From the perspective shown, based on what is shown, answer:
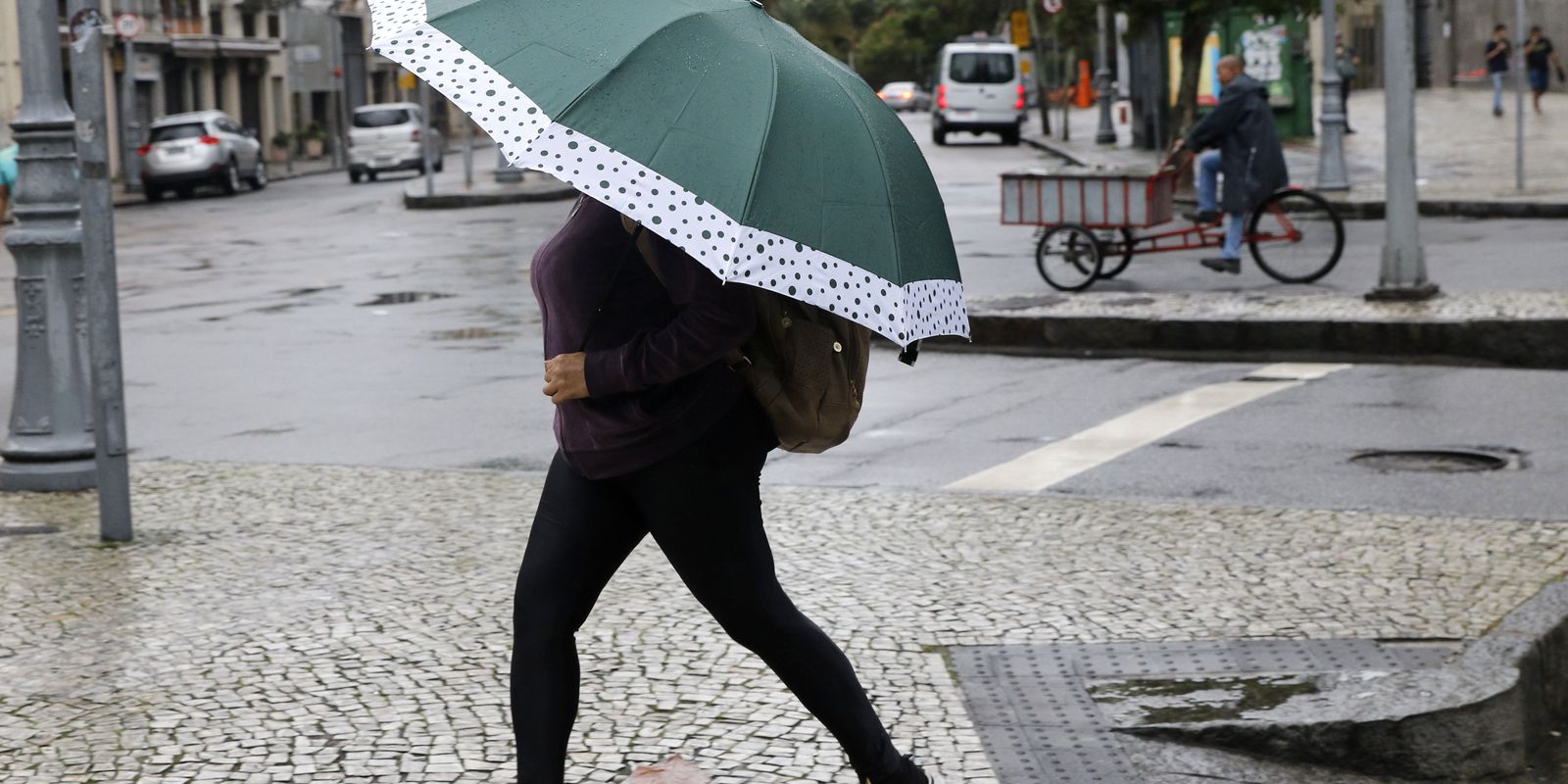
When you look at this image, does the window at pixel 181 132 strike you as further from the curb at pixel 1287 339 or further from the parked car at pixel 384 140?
the curb at pixel 1287 339

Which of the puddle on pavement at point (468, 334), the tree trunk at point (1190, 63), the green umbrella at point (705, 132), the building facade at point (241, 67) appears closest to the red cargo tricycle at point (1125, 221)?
the puddle on pavement at point (468, 334)

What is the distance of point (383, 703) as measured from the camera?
4.62 metres

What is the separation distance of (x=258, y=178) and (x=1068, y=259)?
2976 cm

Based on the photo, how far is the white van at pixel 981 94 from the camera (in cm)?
4394

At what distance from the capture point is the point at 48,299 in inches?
310

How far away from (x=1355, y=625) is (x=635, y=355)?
8.76ft

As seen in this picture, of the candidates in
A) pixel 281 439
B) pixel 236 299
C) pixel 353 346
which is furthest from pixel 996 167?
pixel 281 439

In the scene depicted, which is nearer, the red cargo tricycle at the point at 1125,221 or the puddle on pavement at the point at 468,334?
the puddle on pavement at the point at 468,334

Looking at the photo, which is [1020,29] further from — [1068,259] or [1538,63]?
[1068,259]

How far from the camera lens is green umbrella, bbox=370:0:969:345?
308 centimetres

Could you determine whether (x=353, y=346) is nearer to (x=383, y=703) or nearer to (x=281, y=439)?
(x=281, y=439)

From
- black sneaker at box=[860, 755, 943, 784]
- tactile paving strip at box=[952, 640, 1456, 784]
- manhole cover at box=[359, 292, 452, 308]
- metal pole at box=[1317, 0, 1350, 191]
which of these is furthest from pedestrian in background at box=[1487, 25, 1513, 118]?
black sneaker at box=[860, 755, 943, 784]

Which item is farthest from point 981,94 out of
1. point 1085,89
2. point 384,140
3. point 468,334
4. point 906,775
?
point 906,775

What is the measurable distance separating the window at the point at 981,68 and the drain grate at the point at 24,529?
3832 centimetres
